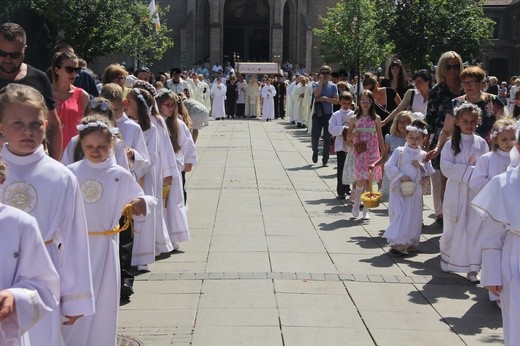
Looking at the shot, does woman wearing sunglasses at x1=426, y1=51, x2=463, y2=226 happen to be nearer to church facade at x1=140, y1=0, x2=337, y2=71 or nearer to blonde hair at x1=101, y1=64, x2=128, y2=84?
blonde hair at x1=101, y1=64, x2=128, y2=84

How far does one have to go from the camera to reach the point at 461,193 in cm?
870

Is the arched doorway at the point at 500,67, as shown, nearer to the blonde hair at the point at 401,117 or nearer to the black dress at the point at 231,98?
the black dress at the point at 231,98

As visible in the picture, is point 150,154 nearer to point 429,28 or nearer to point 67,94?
point 67,94

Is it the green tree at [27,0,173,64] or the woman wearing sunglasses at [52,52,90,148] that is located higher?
the green tree at [27,0,173,64]

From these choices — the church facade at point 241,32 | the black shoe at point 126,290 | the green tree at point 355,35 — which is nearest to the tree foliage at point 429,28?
the green tree at point 355,35

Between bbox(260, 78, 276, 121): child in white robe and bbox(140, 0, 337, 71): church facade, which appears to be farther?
bbox(140, 0, 337, 71): church facade

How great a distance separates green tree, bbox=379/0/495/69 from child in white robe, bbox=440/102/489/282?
15.1 metres

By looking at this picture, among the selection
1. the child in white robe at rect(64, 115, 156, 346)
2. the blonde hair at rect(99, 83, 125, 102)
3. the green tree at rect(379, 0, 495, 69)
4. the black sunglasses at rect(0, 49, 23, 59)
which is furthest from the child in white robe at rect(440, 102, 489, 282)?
the green tree at rect(379, 0, 495, 69)

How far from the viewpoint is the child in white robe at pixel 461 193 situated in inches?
334

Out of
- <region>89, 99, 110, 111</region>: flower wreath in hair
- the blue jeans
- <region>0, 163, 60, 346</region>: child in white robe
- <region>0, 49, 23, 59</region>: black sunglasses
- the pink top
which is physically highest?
<region>0, 49, 23, 59</region>: black sunglasses

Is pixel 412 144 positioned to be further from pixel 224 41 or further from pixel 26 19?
pixel 224 41

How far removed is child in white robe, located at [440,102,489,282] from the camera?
27.9 feet

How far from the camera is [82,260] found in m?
4.57

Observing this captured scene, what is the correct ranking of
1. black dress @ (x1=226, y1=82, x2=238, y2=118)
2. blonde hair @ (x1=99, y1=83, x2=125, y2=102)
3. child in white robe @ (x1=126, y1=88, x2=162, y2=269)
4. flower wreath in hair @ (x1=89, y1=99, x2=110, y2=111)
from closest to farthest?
flower wreath in hair @ (x1=89, y1=99, x2=110, y2=111) < blonde hair @ (x1=99, y1=83, x2=125, y2=102) < child in white robe @ (x1=126, y1=88, x2=162, y2=269) < black dress @ (x1=226, y1=82, x2=238, y2=118)
